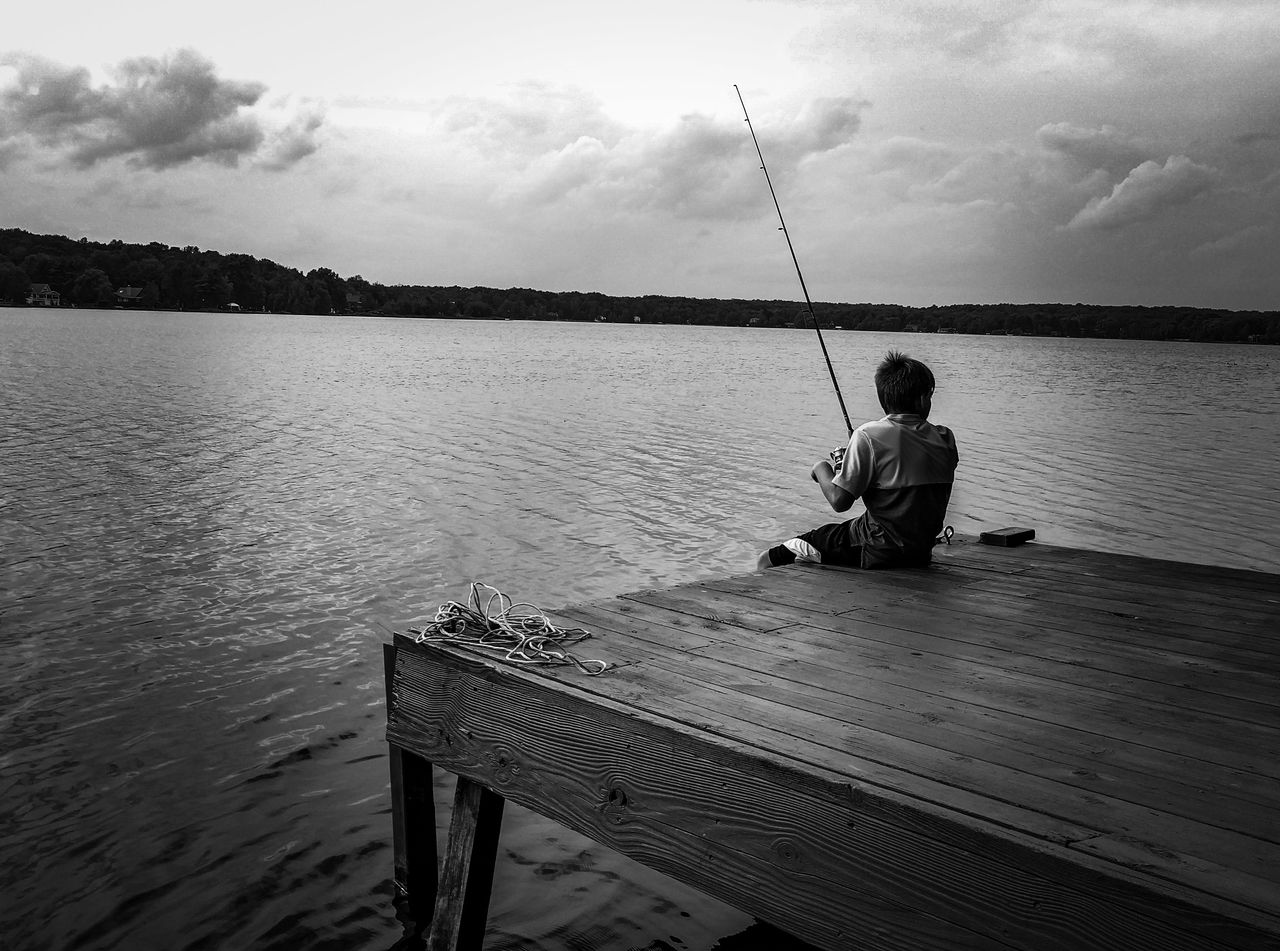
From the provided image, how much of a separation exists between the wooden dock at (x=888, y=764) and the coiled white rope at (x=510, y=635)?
0.08 m

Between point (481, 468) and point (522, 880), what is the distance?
11060 millimetres

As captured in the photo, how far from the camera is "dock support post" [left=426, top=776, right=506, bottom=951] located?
338 cm

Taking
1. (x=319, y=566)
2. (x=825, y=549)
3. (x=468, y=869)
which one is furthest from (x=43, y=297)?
(x=468, y=869)

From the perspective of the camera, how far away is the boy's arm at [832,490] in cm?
531

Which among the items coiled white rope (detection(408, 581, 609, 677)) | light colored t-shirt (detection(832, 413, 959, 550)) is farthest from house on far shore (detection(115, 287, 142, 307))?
coiled white rope (detection(408, 581, 609, 677))

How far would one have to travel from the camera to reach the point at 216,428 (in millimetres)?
18578

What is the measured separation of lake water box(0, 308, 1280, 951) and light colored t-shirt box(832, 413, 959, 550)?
2.22m

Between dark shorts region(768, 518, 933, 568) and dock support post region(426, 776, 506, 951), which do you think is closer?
dock support post region(426, 776, 506, 951)

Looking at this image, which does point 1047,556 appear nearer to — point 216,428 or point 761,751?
point 761,751

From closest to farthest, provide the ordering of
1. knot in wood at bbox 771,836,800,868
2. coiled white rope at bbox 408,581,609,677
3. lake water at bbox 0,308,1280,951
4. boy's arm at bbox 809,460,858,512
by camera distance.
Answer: knot in wood at bbox 771,836,800,868, coiled white rope at bbox 408,581,609,677, lake water at bbox 0,308,1280,951, boy's arm at bbox 809,460,858,512

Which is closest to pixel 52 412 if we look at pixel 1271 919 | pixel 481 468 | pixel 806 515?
pixel 481 468

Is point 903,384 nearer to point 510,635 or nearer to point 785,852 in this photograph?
point 510,635

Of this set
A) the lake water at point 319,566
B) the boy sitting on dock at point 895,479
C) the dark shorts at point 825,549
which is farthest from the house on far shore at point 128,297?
the boy sitting on dock at point 895,479

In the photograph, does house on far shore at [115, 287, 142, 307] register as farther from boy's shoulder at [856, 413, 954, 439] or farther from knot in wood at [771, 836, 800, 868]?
knot in wood at [771, 836, 800, 868]
